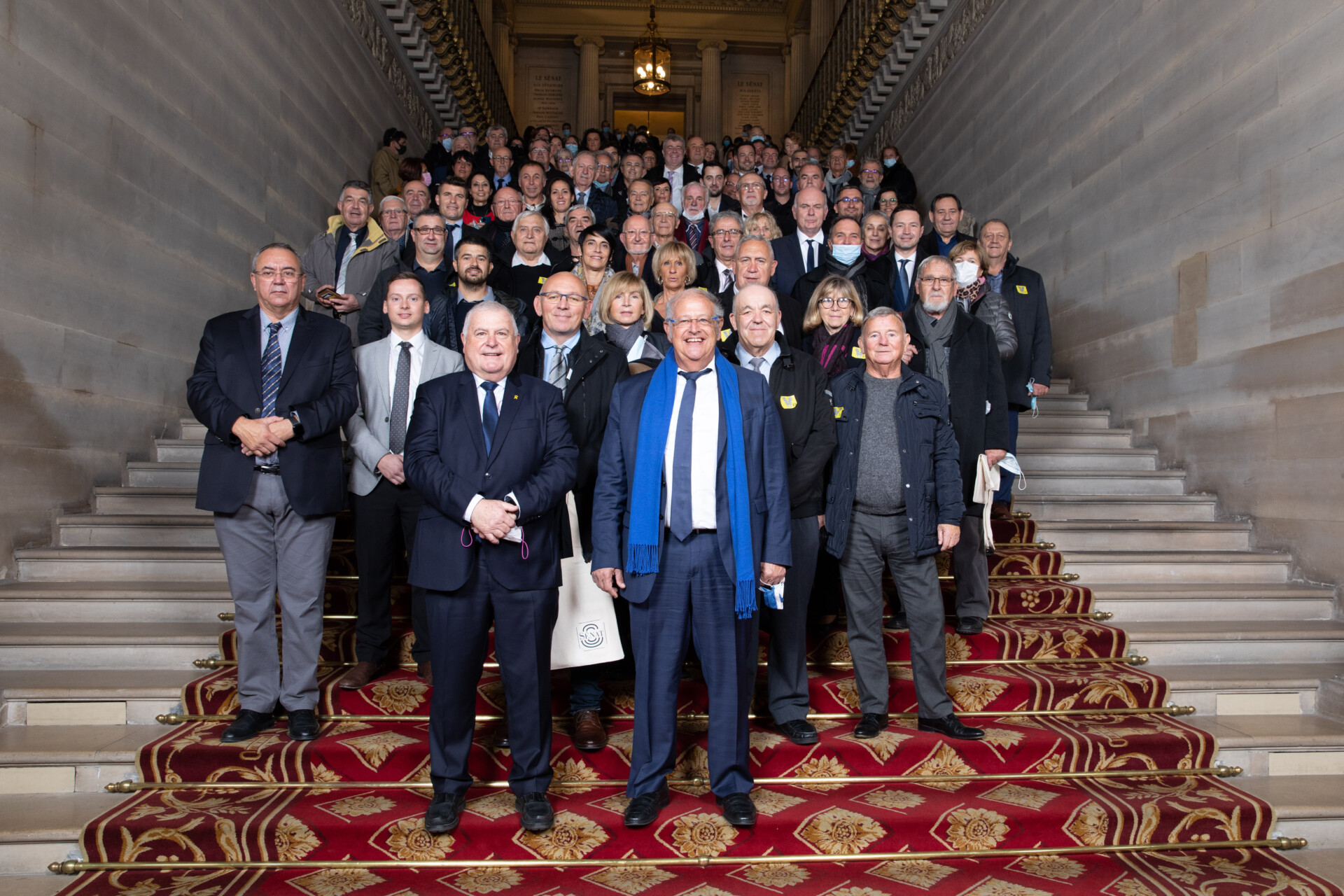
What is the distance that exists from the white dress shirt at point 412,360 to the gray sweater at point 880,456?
68.9 inches

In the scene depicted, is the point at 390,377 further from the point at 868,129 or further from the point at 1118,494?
the point at 868,129

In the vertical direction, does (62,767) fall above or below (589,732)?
below

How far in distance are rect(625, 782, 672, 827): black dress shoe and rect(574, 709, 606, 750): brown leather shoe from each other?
14.3 inches

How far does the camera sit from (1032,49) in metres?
7.95

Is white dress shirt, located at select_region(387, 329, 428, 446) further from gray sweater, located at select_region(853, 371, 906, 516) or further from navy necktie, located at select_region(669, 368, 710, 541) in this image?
gray sweater, located at select_region(853, 371, 906, 516)

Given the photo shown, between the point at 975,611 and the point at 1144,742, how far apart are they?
0.86m

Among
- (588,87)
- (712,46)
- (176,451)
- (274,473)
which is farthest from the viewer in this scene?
(712,46)

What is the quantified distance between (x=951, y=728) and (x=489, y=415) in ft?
6.67

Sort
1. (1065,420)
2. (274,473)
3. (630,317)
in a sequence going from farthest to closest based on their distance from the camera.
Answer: (1065,420), (630,317), (274,473)

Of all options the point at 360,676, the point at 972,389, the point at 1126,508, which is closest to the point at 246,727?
the point at 360,676

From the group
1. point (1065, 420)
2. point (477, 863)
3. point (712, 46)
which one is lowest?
point (477, 863)

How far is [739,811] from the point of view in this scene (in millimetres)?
2879

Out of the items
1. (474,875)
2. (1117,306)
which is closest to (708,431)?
(474,875)

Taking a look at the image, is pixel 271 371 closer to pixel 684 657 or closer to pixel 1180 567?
pixel 684 657
